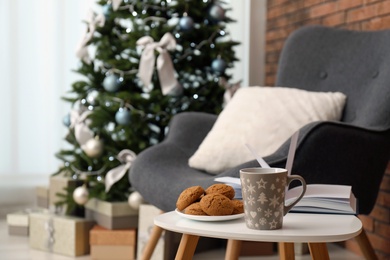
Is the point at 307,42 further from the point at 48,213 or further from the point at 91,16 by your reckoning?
the point at 48,213

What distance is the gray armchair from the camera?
1.83 m

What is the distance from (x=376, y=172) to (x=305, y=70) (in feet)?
2.13

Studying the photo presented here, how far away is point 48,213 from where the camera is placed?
2.79 metres

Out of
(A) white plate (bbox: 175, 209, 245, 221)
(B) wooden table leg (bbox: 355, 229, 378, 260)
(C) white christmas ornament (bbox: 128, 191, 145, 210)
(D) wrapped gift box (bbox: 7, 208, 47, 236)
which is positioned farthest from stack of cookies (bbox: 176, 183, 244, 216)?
(D) wrapped gift box (bbox: 7, 208, 47, 236)

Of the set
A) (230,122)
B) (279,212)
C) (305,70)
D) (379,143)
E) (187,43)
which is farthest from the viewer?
(187,43)

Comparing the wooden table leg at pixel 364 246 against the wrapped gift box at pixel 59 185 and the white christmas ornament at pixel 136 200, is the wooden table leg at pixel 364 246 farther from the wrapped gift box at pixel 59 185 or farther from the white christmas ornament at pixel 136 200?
the wrapped gift box at pixel 59 185

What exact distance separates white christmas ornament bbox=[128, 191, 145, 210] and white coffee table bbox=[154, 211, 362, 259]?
120cm

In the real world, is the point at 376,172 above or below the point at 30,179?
above

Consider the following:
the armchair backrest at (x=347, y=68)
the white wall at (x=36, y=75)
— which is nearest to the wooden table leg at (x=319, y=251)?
the armchair backrest at (x=347, y=68)

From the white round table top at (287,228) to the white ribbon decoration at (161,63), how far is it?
1339 millimetres

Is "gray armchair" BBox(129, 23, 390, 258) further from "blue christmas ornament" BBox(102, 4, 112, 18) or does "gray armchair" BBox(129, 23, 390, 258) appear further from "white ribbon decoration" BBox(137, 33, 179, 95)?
"blue christmas ornament" BBox(102, 4, 112, 18)

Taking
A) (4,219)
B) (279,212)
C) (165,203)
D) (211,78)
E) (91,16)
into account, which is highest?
(91,16)

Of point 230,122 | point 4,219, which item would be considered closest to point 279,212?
point 230,122

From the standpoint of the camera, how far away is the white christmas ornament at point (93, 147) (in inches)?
103
